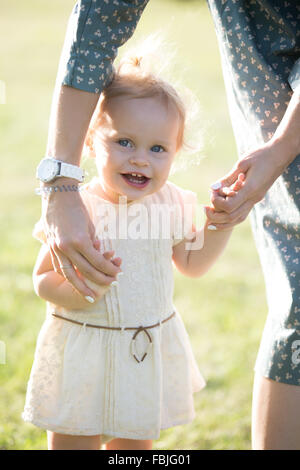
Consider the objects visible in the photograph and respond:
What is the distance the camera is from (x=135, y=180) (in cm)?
215

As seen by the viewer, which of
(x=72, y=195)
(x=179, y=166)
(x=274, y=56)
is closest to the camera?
(x=72, y=195)

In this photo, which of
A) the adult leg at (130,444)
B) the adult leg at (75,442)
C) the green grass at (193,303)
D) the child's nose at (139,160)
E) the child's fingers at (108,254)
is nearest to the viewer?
the child's fingers at (108,254)

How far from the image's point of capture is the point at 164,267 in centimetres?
225

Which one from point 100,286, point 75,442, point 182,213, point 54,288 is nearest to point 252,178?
point 182,213

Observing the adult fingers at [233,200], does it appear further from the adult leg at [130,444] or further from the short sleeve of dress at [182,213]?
the adult leg at [130,444]

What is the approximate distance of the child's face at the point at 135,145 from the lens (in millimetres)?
2119

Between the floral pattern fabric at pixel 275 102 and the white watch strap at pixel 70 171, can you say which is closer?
the white watch strap at pixel 70 171

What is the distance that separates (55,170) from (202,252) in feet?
2.00

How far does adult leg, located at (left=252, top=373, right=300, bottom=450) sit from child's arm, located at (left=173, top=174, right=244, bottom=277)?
40 cm

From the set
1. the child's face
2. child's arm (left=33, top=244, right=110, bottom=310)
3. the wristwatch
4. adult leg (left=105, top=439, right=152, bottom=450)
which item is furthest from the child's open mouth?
adult leg (left=105, top=439, right=152, bottom=450)

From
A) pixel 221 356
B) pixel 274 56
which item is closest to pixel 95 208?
pixel 274 56

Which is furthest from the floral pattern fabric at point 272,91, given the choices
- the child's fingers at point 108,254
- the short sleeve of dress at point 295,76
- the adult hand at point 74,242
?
the child's fingers at point 108,254

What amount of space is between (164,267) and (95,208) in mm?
296

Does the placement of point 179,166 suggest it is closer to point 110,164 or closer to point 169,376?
point 110,164
